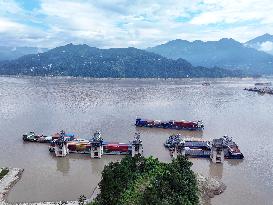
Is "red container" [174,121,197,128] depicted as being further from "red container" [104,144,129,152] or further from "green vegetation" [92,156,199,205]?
"green vegetation" [92,156,199,205]

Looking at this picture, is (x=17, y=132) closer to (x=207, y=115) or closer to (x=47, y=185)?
(x=47, y=185)

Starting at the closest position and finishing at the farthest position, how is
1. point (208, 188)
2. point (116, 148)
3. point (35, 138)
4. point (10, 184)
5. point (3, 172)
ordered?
point (208, 188) → point (10, 184) → point (3, 172) → point (116, 148) → point (35, 138)

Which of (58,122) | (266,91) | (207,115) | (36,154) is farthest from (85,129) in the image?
(266,91)

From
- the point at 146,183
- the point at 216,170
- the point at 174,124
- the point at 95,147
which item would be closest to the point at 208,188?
the point at 216,170

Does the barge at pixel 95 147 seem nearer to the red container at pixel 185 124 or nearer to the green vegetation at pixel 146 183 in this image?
the green vegetation at pixel 146 183

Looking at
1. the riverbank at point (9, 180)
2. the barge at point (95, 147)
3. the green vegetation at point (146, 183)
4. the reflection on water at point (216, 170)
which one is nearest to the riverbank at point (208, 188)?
the reflection on water at point (216, 170)

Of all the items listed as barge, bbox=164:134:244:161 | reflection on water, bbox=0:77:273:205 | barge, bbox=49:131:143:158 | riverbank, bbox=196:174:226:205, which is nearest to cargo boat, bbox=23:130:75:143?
reflection on water, bbox=0:77:273:205

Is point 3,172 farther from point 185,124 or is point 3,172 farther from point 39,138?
point 185,124

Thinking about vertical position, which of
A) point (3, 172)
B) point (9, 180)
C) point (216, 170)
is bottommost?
point (216, 170)
